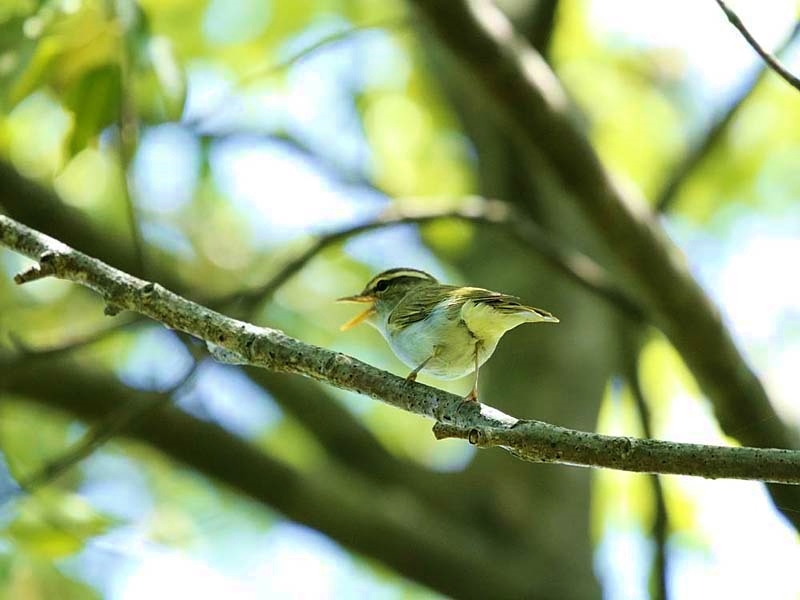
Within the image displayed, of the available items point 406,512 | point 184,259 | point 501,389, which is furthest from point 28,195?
point 501,389

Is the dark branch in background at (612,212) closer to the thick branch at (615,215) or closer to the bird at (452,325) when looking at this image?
the thick branch at (615,215)

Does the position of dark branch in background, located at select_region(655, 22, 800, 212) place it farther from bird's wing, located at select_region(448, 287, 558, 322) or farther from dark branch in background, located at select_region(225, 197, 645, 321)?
bird's wing, located at select_region(448, 287, 558, 322)

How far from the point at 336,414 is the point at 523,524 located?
1.61m

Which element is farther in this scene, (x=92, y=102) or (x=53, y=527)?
(x=53, y=527)

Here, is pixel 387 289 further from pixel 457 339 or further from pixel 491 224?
pixel 457 339

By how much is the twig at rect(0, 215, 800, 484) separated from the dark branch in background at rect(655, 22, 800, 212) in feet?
15.2

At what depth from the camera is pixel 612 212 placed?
484cm

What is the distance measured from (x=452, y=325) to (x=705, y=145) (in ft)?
12.8

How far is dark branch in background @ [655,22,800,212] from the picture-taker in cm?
629

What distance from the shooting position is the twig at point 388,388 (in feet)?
6.51

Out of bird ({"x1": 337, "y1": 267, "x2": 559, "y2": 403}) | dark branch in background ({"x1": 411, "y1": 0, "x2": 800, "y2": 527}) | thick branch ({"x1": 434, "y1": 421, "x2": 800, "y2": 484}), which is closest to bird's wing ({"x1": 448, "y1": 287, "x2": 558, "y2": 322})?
bird ({"x1": 337, "y1": 267, "x2": 559, "y2": 403})

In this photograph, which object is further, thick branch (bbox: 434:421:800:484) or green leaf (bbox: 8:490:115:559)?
green leaf (bbox: 8:490:115:559)

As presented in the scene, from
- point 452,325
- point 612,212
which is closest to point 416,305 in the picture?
point 452,325

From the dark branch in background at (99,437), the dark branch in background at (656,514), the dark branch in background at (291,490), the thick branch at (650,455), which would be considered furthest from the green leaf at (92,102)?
the dark branch in background at (656,514)
